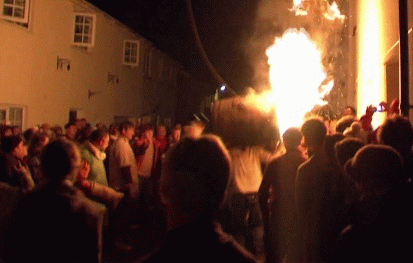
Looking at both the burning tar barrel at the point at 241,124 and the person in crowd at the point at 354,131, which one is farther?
the burning tar barrel at the point at 241,124

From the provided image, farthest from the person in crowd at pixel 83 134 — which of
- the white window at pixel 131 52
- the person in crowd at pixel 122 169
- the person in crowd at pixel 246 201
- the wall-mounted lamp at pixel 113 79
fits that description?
the white window at pixel 131 52

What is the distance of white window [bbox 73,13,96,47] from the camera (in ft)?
73.6

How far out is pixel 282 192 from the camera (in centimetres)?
666

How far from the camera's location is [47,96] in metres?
19.4

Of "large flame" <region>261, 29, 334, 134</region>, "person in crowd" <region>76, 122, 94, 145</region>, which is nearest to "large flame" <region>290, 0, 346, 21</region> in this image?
"large flame" <region>261, 29, 334, 134</region>

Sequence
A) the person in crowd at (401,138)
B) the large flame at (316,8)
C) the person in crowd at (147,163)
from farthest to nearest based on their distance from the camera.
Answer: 1. the large flame at (316,8)
2. the person in crowd at (147,163)
3. the person in crowd at (401,138)

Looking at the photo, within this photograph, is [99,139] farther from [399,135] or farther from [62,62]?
[62,62]

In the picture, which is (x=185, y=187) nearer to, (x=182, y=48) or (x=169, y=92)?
(x=169, y=92)

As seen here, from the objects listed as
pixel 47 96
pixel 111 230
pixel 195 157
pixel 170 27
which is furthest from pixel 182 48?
pixel 195 157

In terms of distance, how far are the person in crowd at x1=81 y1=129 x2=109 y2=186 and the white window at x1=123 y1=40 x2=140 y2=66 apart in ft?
66.7

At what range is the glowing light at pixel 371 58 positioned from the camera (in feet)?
46.9

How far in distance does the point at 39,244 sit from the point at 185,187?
6.70ft

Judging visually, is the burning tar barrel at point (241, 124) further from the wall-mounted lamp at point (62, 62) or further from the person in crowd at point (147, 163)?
the wall-mounted lamp at point (62, 62)

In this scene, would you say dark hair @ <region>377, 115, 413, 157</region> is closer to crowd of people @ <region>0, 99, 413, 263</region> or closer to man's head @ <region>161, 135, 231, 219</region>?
crowd of people @ <region>0, 99, 413, 263</region>
